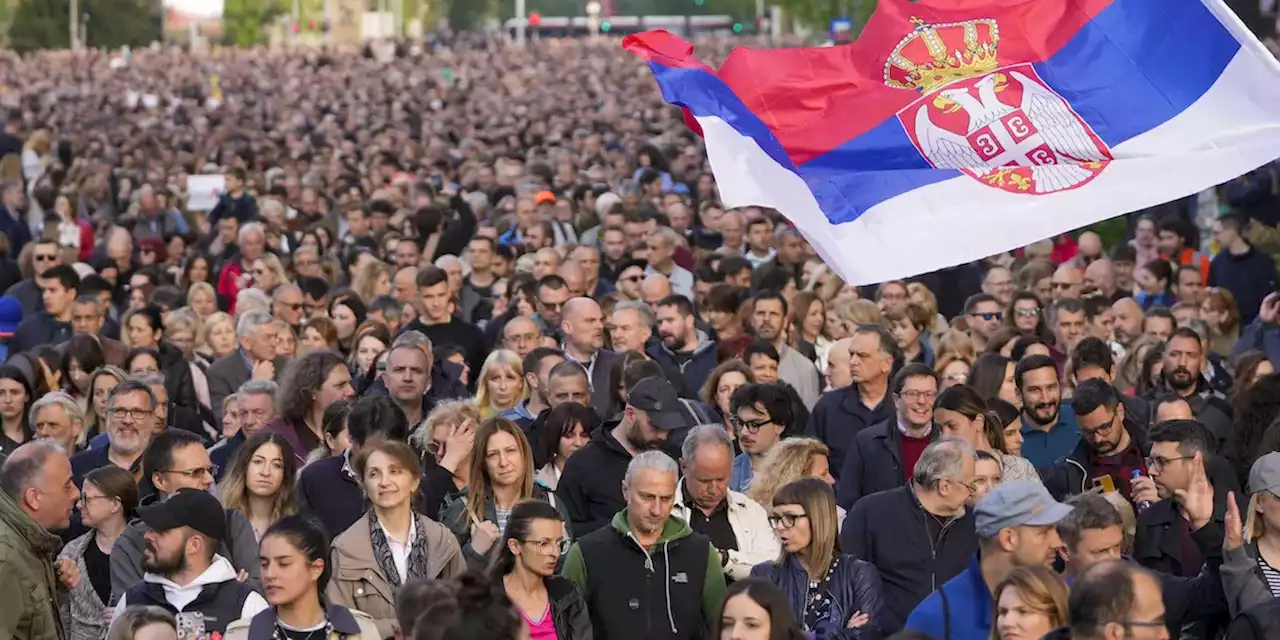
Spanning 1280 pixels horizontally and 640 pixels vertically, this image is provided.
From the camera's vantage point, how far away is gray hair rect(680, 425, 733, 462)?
9.95 m

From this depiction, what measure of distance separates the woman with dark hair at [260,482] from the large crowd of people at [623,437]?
0.02 meters

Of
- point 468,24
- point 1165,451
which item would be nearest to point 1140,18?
point 1165,451

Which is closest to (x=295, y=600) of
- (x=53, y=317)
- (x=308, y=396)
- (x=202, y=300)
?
Result: (x=308, y=396)

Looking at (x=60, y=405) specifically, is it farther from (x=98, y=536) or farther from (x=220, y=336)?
(x=220, y=336)

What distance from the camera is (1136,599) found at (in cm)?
680

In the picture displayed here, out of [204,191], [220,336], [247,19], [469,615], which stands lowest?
[247,19]

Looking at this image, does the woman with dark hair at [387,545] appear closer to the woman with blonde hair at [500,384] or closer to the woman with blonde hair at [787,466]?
the woman with blonde hair at [787,466]

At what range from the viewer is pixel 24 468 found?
940cm

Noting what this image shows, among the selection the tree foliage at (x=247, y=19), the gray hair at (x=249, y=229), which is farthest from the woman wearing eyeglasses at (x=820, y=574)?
the tree foliage at (x=247, y=19)

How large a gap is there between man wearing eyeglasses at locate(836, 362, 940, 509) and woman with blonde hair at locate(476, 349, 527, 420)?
6.79ft

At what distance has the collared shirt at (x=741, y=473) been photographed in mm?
11227

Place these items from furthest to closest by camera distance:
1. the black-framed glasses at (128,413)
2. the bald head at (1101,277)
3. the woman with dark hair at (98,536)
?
the bald head at (1101,277) → the black-framed glasses at (128,413) → the woman with dark hair at (98,536)

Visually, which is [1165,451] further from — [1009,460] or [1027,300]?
[1027,300]

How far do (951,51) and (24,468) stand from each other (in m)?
4.12
